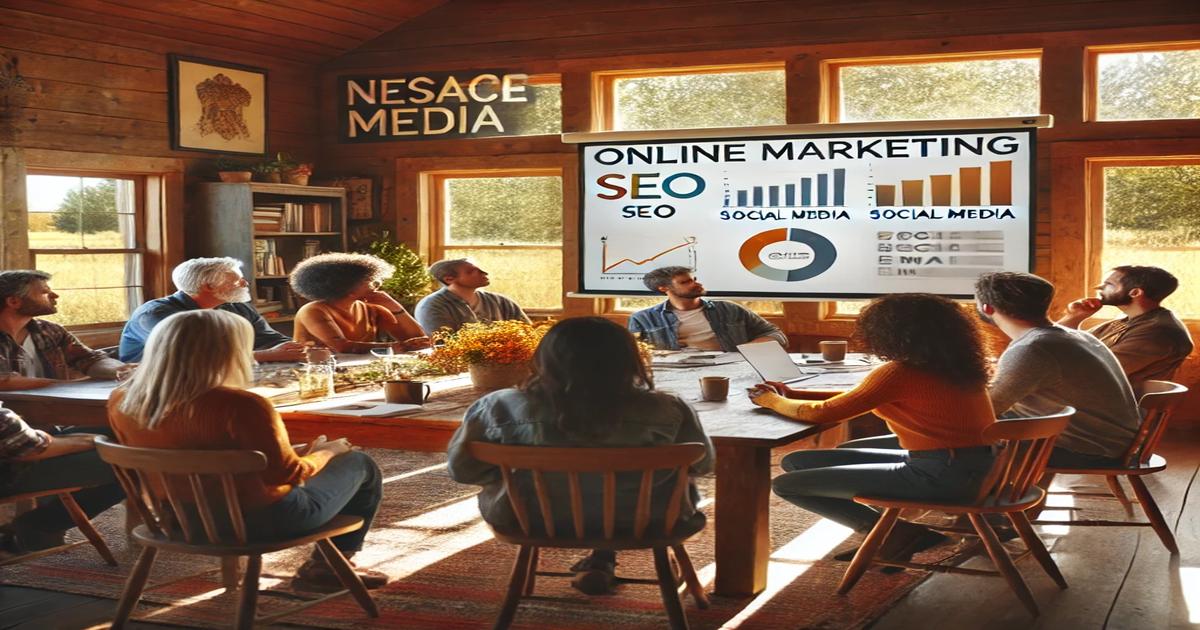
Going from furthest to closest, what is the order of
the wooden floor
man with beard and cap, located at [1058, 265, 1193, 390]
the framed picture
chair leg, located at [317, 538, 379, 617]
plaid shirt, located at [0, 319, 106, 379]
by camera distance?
the framed picture
man with beard and cap, located at [1058, 265, 1193, 390]
plaid shirt, located at [0, 319, 106, 379]
the wooden floor
chair leg, located at [317, 538, 379, 617]

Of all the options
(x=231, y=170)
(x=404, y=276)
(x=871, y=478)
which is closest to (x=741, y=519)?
(x=871, y=478)

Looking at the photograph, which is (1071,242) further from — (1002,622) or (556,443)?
(556,443)

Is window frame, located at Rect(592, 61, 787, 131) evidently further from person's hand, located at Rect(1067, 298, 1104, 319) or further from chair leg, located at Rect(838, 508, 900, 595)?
chair leg, located at Rect(838, 508, 900, 595)

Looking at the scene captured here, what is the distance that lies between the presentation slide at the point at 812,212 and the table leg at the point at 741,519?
3.90m

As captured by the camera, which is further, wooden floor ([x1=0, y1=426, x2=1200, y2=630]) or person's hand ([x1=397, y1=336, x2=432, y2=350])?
person's hand ([x1=397, y1=336, x2=432, y2=350])

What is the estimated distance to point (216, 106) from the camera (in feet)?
26.2

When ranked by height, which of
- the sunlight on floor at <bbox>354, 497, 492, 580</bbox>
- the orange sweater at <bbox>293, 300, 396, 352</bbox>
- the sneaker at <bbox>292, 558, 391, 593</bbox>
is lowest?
the sunlight on floor at <bbox>354, 497, 492, 580</bbox>

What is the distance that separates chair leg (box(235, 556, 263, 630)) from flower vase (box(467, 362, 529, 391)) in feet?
4.21

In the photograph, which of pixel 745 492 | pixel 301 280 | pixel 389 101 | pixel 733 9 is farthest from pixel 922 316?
pixel 389 101

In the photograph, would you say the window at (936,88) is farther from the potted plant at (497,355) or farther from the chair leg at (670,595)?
the chair leg at (670,595)

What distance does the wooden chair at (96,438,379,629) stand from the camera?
299 centimetres

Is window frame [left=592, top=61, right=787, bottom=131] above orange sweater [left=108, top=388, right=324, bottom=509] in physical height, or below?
above

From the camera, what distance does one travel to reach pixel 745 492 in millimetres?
3570

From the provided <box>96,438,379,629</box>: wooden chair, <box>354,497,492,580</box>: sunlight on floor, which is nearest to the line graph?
<box>354,497,492,580</box>: sunlight on floor
